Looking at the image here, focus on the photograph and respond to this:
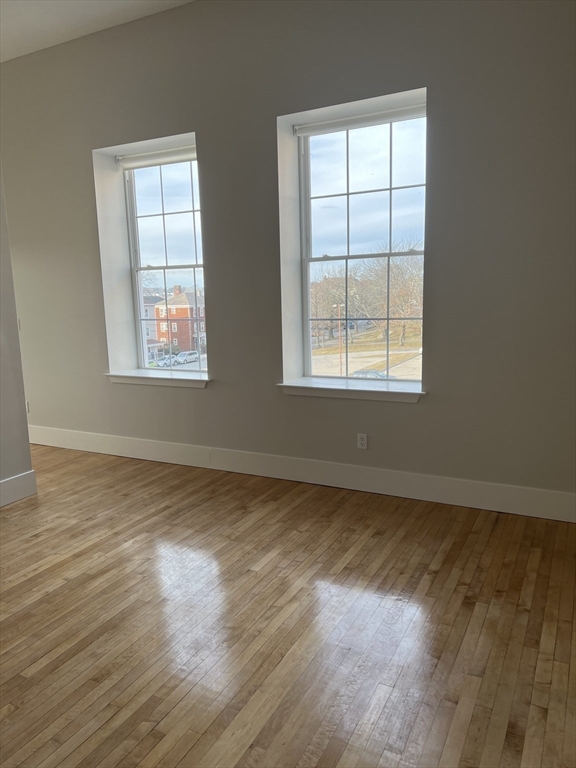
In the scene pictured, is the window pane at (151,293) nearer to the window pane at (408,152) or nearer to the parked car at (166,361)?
the parked car at (166,361)

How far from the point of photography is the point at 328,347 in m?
4.05

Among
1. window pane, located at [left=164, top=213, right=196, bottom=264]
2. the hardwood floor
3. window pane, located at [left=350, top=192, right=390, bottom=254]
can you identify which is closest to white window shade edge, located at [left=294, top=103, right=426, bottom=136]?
window pane, located at [left=350, top=192, right=390, bottom=254]

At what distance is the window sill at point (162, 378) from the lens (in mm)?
4340

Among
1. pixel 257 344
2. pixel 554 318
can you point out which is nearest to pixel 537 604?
pixel 554 318

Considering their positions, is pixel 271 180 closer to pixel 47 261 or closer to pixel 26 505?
pixel 47 261

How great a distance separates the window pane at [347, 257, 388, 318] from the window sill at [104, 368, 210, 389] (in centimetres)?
128

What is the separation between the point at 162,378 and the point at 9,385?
3.68 ft

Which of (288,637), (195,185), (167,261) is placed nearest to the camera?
(288,637)

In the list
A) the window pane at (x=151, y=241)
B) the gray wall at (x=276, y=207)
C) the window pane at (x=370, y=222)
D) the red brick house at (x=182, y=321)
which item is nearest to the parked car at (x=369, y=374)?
the gray wall at (x=276, y=207)

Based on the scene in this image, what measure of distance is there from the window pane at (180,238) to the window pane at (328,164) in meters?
1.10

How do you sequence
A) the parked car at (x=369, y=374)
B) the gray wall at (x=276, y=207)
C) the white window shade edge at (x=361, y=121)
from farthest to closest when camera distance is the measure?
the parked car at (x=369, y=374) → the white window shade edge at (x=361, y=121) → the gray wall at (x=276, y=207)

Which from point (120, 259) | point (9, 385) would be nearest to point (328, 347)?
point (120, 259)

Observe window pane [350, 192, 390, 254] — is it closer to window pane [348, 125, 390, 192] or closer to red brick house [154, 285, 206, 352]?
window pane [348, 125, 390, 192]

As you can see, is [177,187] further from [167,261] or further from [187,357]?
[187,357]
